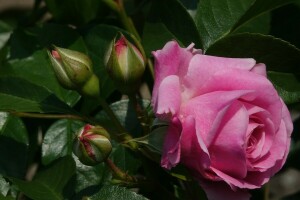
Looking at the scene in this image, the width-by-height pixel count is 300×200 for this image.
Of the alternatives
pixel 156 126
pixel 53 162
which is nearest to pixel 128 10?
pixel 53 162

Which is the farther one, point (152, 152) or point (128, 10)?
point (128, 10)

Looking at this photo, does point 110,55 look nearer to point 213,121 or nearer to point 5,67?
point 213,121

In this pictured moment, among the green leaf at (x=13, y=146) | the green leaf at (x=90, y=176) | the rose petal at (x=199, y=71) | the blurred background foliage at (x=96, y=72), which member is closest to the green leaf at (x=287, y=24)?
the blurred background foliage at (x=96, y=72)

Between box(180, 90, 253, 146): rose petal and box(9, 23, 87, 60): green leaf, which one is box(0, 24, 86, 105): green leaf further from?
box(180, 90, 253, 146): rose petal

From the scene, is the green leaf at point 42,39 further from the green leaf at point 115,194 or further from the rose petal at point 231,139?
the rose petal at point 231,139

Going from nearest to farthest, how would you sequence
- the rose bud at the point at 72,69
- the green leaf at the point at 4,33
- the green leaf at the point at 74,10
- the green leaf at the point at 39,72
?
the rose bud at the point at 72,69 → the green leaf at the point at 39,72 → the green leaf at the point at 74,10 → the green leaf at the point at 4,33

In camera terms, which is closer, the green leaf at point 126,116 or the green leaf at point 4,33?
the green leaf at point 126,116

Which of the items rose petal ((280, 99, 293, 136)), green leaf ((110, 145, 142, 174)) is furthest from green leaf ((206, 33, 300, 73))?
green leaf ((110, 145, 142, 174))

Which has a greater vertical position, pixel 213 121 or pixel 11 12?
pixel 213 121
